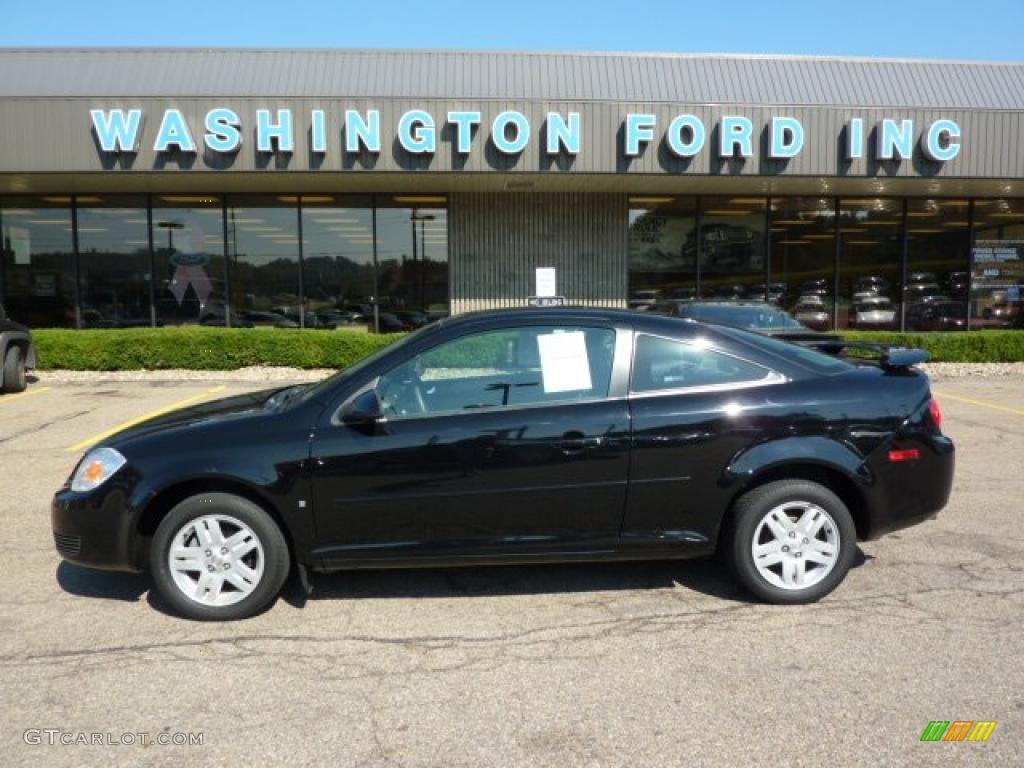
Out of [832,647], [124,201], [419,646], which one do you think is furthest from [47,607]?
[124,201]

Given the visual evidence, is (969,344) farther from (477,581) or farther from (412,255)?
(477,581)

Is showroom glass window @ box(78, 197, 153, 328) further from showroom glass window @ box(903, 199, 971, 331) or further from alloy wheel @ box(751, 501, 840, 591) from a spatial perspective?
showroom glass window @ box(903, 199, 971, 331)

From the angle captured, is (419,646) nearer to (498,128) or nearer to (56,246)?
(498,128)

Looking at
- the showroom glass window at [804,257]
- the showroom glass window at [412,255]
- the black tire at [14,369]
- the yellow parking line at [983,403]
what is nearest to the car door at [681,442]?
the yellow parking line at [983,403]

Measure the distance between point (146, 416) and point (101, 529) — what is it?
20.5 feet

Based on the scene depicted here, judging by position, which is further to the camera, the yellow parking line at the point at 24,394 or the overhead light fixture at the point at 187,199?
the overhead light fixture at the point at 187,199

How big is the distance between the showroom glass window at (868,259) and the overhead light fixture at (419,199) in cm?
868

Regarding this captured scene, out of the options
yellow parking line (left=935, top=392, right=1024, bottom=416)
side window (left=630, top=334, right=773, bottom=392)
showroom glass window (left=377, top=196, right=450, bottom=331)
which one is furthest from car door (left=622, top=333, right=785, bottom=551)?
showroom glass window (left=377, top=196, right=450, bottom=331)

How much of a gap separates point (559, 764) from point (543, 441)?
1518mm

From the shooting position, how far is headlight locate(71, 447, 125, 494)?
3852mm

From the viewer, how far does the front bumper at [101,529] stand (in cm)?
380

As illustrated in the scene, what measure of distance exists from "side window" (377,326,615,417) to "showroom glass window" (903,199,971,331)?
623 inches

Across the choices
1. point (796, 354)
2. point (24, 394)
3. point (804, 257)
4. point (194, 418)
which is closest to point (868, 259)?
point (804, 257)

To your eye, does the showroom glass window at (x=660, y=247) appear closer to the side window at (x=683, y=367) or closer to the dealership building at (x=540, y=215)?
the dealership building at (x=540, y=215)
